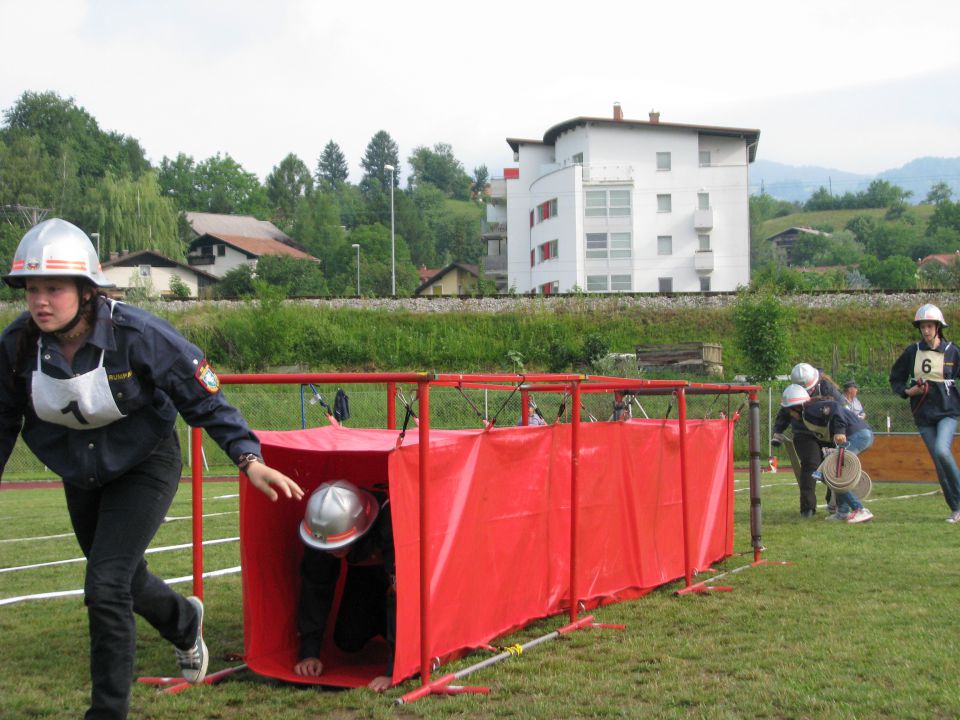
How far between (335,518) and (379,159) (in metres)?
193

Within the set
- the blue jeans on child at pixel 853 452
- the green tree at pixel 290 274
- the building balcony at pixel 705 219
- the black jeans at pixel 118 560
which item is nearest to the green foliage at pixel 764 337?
the building balcony at pixel 705 219

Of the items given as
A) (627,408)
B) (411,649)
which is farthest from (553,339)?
(411,649)

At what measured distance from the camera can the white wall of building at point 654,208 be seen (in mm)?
74438

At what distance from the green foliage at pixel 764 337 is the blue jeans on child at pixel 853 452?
99.9ft

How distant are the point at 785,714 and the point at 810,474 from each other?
877 cm

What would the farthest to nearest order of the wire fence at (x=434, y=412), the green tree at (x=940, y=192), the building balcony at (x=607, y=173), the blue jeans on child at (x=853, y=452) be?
the green tree at (x=940, y=192) → the building balcony at (x=607, y=173) → the wire fence at (x=434, y=412) → the blue jeans on child at (x=853, y=452)

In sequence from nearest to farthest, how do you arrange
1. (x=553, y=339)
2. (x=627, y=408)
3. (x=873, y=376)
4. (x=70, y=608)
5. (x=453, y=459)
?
(x=453, y=459), (x=70, y=608), (x=627, y=408), (x=873, y=376), (x=553, y=339)

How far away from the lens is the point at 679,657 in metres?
6.12

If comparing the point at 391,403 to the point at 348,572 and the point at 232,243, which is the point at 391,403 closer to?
the point at 348,572

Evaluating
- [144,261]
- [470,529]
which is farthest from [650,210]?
[470,529]

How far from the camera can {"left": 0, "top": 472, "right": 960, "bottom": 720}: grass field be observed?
5.11 meters

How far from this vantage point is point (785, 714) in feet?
16.1

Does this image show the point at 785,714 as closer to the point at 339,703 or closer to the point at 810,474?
the point at 339,703

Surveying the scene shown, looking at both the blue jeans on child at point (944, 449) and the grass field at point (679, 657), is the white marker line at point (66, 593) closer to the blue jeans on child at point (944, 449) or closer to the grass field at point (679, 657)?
the grass field at point (679, 657)
